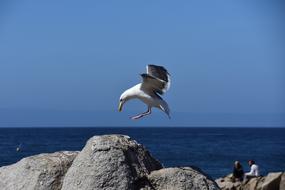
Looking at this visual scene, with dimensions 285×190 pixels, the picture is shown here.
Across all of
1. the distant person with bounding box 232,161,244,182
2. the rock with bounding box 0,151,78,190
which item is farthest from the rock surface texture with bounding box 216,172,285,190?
the rock with bounding box 0,151,78,190

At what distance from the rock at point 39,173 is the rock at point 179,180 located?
1.34 metres

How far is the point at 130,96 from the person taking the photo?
14625mm

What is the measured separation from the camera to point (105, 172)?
980 cm

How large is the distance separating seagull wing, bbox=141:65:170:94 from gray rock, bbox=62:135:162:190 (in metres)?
3.13

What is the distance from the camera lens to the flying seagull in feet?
43.5

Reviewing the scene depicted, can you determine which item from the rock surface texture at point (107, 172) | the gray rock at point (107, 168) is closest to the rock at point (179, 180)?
the rock surface texture at point (107, 172)

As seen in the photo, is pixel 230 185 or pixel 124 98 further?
pixel 230 185

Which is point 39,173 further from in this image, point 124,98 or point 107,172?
point 124,98

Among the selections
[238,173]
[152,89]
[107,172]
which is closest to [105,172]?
[107,172]

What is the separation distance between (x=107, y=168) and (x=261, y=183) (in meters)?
12.0

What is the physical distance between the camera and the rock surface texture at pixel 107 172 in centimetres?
981

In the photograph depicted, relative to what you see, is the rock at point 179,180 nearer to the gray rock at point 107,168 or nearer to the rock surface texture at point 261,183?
the gray rock at point 107,168

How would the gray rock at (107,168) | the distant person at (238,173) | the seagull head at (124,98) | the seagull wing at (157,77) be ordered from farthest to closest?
the distant person at (238,173) → the seagull head at (124,98) → the seagull wing at (157,77) → the gray rock at (107,168)

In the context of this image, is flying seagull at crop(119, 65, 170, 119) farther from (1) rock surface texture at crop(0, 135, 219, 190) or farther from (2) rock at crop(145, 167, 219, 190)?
(2) rock at crop(145, 167, 219, 190)
